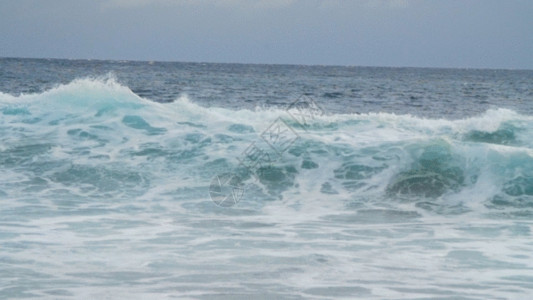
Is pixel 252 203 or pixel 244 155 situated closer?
pixel 252 203

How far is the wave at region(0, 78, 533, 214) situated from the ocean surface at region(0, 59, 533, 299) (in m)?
0.04

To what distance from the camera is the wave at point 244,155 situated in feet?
35.7

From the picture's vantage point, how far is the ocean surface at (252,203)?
6.27 m

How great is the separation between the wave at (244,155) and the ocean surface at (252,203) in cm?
4

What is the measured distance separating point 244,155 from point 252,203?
2719 millimetres

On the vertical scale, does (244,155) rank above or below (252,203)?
above

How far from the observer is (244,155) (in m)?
12.7

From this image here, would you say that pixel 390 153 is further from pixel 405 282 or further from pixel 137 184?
pixel 405 282

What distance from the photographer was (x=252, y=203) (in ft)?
33.1

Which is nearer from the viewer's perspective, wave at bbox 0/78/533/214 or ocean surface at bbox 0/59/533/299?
ocean surface at bbox 0/59/533/299

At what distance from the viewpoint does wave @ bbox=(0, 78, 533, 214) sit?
10.9 metres

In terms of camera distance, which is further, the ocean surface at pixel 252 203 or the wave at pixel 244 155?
the wave at pixel 244 155

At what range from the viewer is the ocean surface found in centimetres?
627

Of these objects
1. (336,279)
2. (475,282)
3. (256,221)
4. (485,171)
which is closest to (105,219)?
(256,221)
